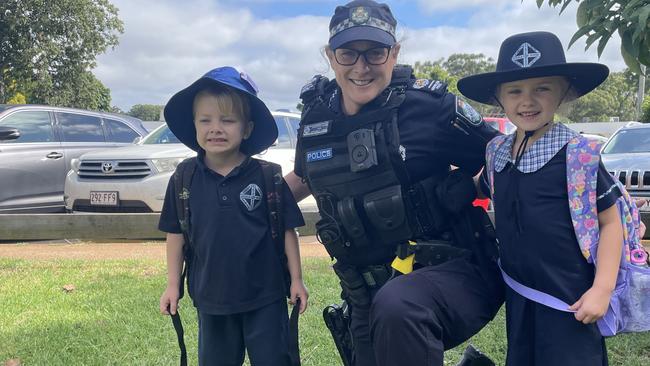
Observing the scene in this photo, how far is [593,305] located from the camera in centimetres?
195

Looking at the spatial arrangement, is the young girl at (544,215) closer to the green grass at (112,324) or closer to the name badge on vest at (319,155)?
the name badge on vest at (319,155)

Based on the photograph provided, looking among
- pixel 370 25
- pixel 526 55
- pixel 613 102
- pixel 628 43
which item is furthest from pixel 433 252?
pixel 613 102

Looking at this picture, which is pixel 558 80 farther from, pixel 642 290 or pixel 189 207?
pixel 189 207

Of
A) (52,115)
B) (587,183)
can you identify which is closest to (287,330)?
(587,183)

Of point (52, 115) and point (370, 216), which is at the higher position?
point (52, 115)

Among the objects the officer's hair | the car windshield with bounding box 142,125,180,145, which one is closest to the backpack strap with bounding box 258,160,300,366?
the officer's hair

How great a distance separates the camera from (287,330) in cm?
268

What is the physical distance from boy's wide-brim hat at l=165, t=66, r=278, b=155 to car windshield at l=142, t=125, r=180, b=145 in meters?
4.73

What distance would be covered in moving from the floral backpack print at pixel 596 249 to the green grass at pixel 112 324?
1.40m

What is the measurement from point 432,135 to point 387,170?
25cm

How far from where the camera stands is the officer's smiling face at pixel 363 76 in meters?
2.52

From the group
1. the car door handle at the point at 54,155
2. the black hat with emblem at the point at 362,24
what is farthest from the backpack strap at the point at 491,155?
the car door handle at the point at 54,155

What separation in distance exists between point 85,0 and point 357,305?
2982 centimetres

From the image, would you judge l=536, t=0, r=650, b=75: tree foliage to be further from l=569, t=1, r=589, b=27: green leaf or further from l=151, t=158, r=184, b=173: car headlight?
l=151, t=158, r=184, b=173: car headlight
